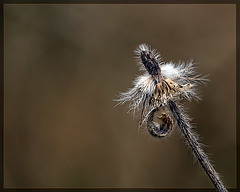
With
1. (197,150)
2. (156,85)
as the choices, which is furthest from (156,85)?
(197,150)

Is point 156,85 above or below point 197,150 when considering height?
above

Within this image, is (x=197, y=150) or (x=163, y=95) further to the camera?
(x=163, y=95)

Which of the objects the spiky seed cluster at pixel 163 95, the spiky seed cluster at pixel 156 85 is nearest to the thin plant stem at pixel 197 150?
the spiky seed cluster at pixel 163 95

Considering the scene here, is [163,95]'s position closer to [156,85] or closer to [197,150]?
[156,85]

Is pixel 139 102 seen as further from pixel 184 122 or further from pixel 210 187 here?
pixel 210 187

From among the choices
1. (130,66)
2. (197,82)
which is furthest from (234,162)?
(197,82)

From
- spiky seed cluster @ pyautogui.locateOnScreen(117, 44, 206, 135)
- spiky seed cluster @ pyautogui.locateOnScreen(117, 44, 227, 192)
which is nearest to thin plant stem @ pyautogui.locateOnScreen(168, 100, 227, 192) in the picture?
Result: spiky seed cluster @ pyautogui.locateOnScreen(117, 44, 227, 192)

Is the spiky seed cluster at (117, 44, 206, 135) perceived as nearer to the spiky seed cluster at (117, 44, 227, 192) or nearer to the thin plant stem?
the spiky seed cluster at (117, 44, 227, 192)
